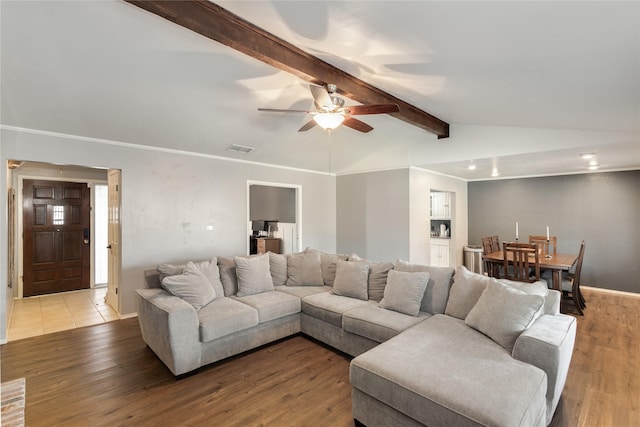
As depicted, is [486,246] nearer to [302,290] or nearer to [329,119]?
[302,290]

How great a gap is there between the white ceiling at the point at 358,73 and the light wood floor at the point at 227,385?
7.92 ft

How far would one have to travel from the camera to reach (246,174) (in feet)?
18.2

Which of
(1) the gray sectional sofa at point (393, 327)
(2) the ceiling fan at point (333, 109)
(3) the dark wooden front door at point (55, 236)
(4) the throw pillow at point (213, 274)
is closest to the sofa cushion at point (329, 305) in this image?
(1) the gray sectional sofa at point (393, 327)

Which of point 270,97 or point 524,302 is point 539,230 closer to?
point 524,302

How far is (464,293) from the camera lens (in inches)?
109

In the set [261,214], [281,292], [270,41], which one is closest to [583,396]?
[281,292]

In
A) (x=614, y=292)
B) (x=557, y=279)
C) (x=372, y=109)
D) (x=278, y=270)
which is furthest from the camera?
(x=614, y=292)

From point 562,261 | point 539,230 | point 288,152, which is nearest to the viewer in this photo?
point 562,261

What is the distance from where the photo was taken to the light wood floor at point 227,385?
2.17 metres

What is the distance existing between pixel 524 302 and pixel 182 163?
473 centimetres

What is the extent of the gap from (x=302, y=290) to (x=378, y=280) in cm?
102

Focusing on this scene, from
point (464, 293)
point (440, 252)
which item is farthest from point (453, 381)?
point (440, 252)

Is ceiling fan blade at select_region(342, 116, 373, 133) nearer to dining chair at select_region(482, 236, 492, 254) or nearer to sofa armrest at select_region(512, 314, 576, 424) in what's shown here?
sofa armrest at select_region(512, 314, 576, 424)

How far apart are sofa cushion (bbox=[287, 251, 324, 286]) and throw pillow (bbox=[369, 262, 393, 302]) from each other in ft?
2.87
